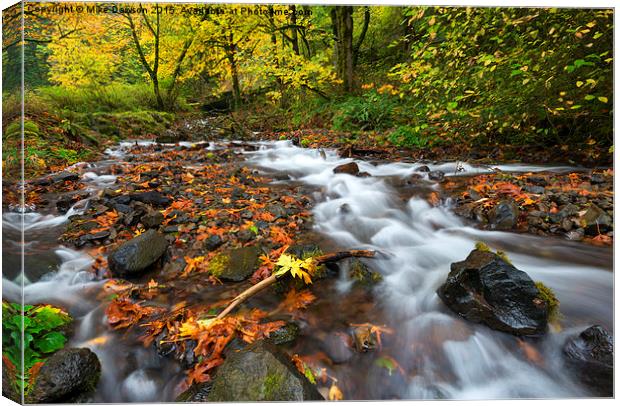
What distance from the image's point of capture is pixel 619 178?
6.57ft

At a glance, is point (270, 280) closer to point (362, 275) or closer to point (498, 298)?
point (362, 275)

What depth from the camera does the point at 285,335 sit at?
1770 millimetres

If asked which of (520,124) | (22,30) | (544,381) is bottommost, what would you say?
(544,381)

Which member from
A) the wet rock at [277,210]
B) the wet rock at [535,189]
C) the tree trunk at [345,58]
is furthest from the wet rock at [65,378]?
the tree trunk at [345,58]

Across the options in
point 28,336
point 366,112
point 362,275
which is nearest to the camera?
point 28,336

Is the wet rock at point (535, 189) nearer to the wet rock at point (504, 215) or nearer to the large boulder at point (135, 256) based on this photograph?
the wet rock at point (504, 215)

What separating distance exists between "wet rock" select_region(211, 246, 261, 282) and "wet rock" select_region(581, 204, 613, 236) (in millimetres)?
2631

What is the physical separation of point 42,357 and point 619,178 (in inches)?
138

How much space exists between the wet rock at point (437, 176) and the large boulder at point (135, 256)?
10.2 ft

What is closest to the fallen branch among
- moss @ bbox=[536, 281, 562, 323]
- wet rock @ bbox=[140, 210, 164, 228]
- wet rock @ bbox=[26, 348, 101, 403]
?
wet rock @ bbox=[26, 348, 101, 403]

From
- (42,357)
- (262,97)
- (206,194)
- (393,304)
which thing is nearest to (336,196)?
(206,194)

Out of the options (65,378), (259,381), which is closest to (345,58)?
(259,381)

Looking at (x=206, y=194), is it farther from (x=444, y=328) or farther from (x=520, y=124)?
(x=520, y=124)

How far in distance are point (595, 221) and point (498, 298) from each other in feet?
4.53
